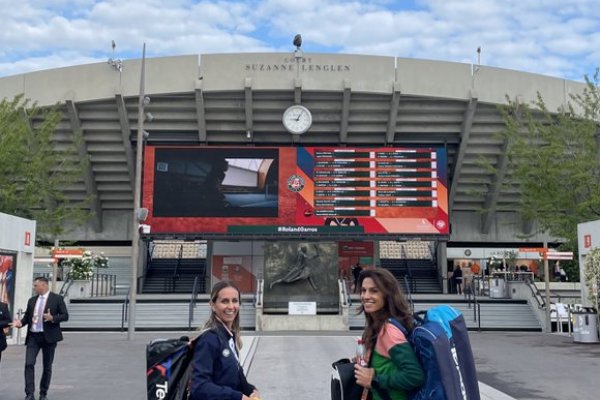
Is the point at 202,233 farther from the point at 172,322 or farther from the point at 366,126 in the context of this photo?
the point at 366,126

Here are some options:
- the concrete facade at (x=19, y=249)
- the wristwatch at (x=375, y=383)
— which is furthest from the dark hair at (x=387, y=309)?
the concrete facade at (x=19, y=249)

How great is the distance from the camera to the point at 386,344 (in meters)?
3.20

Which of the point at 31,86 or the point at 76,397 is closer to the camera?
the point at 76,397

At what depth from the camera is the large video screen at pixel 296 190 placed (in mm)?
27766

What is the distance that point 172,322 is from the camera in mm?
22062

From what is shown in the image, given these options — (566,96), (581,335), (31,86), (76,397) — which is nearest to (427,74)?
(566,96)

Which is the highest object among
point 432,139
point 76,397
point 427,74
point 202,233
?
point 427,74

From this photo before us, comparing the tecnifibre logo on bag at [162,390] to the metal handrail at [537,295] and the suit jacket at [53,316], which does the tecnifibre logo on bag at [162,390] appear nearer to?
the suit jacket at [53,316]

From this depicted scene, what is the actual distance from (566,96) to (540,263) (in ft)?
35.8

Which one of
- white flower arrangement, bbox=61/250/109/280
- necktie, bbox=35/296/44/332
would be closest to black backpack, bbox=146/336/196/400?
necktie, bbox=35/296/44/332

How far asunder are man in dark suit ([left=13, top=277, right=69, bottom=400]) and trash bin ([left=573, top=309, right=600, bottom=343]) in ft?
45.4

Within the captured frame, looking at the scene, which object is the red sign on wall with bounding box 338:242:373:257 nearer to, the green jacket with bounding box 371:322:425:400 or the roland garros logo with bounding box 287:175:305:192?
the roland garros logo with bounding box 287:175:305:192

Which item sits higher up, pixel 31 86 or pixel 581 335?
pixel 31 86

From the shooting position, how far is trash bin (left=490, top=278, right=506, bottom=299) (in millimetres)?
26344
